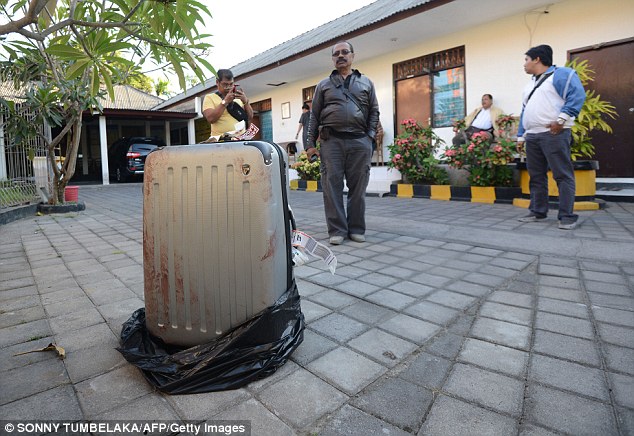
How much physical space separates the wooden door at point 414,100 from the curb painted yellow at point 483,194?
2572 millimetres

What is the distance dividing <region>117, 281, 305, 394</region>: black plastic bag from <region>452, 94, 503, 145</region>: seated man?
6.61 metres

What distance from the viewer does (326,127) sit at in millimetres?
3754

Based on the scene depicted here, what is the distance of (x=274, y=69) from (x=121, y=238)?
26.7 ft

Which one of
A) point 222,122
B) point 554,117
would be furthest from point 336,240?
point 554,117

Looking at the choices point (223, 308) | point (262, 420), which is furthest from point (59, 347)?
point (262, 420)

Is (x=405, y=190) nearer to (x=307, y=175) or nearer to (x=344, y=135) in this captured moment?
(x=307, y=175)

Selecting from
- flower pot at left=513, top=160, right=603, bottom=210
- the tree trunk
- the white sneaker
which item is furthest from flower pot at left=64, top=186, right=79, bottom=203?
flower pot at left=513, top=160, right=603, bottom=210

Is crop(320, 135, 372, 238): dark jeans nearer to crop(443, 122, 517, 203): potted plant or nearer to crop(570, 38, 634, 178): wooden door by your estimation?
crop(443, 122, 517, 203): potted plant

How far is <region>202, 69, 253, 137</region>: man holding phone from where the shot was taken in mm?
2922

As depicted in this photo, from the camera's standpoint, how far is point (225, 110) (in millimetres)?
3045

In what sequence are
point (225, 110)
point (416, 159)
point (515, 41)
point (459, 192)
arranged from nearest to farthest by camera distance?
point (225, 110)
point (459, 192)
point (515, 41)
point (416, 159)

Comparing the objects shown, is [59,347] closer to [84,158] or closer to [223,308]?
[223,308]

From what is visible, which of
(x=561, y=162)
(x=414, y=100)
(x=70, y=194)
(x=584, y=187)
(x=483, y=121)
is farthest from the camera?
(x=414, y=100)

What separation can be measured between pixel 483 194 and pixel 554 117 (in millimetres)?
2690
